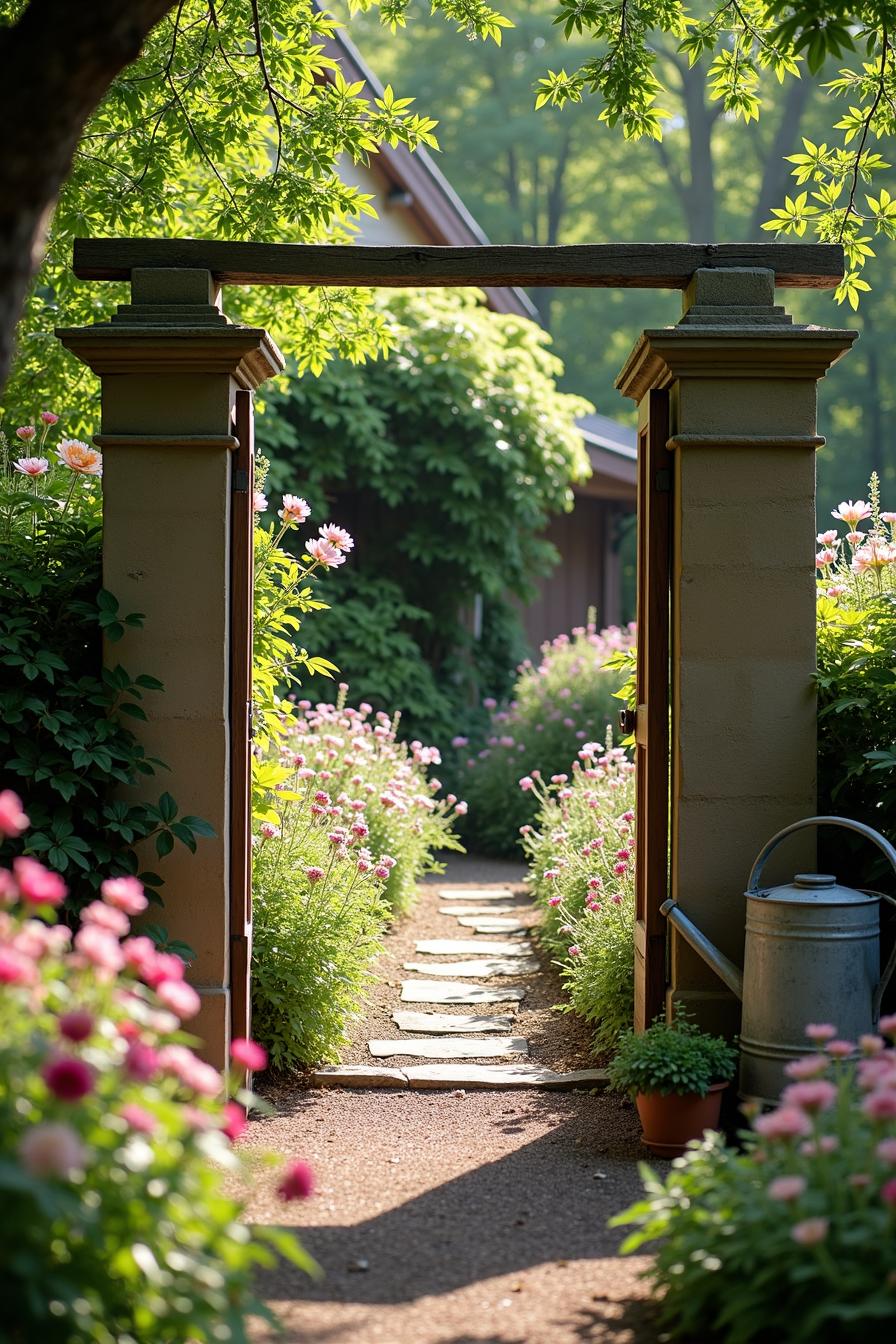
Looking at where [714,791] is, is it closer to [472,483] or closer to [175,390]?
[175,390]

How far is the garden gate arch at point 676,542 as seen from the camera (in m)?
4.42

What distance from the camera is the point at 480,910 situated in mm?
8180

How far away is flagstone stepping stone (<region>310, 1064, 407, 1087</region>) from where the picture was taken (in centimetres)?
496

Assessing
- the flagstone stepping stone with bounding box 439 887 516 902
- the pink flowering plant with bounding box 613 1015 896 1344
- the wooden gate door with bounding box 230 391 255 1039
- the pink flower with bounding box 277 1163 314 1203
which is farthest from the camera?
the flagstone stepping stone with bounding box 439 887 516 902

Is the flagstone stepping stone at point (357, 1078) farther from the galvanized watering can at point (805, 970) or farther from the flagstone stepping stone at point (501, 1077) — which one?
the galvanized watering can at point (805, 970)

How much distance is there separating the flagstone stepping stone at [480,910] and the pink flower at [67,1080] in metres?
6.04

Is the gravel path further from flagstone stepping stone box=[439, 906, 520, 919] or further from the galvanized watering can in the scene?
flagstone stepping stone box=[439, 906, 520, 919]

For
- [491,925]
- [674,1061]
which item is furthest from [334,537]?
[491,925]

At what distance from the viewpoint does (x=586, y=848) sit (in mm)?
6484

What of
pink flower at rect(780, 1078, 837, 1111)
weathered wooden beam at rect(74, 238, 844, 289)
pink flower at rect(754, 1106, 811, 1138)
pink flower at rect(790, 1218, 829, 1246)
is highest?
weathered wooden beam at rect(74, 238, 844, 289)

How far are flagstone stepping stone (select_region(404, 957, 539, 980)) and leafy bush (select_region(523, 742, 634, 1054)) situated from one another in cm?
17

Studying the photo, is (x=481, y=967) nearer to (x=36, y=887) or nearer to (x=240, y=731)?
(x=240, y=731)

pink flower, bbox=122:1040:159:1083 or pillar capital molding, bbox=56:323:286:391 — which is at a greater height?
pillar capital molding, bbox=56:323:286:391

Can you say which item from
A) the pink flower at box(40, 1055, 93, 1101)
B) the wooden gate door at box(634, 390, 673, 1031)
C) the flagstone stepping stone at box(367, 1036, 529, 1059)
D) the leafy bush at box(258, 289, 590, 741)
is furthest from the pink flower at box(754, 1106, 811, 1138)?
the leafy bush at box(258, 289, 590, 741)
